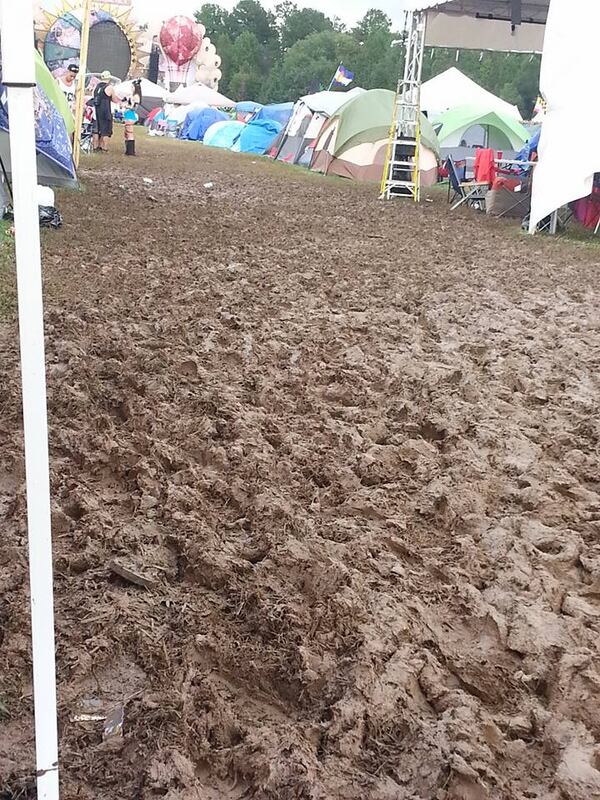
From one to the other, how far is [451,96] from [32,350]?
975 inches

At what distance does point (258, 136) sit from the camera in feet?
86.9

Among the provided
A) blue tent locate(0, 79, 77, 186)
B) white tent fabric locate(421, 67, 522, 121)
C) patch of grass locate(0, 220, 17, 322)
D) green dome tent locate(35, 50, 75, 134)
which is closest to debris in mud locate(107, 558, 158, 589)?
patch of grass locate(0, 220, 17, 322)

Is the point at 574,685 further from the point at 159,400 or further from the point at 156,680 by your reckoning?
the point at 159,400

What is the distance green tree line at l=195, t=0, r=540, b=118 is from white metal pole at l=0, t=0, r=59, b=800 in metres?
51.3

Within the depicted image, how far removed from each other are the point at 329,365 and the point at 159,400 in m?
1.16

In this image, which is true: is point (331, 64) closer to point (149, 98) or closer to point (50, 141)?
point (149, 98)

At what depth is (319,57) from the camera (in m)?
63.7

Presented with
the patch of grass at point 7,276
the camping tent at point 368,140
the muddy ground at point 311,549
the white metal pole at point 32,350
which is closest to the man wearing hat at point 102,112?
the camping tent at point 368,140

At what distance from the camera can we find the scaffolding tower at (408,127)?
13.5m

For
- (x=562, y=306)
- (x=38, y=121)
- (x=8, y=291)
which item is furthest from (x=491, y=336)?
(x=38, y=121)

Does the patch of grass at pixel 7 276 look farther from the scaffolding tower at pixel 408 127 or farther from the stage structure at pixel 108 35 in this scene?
the stage structure at pixel 108 35

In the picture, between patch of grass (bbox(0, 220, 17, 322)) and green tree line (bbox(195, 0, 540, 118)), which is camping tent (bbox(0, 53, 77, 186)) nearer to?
patch of grass (bbox(0, 220, 17, 322))

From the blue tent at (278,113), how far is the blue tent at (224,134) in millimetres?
885

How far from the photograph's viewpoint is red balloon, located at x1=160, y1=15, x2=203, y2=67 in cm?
4706
